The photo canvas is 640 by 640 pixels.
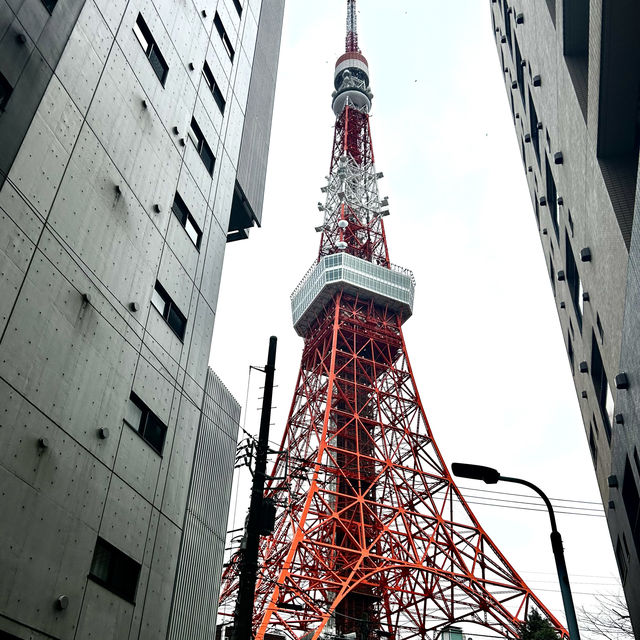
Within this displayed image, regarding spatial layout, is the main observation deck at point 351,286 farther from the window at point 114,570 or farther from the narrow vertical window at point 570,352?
the window at point 114,570

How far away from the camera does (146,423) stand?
13.9m

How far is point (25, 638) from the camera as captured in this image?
9344 mm

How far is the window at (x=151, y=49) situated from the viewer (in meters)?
16.3

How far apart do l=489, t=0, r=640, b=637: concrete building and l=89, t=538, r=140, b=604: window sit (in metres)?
9.68

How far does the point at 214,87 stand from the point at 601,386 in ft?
47.0

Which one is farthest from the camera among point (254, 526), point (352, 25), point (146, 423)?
point (352, 25)

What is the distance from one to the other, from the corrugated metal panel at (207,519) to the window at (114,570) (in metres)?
1.69

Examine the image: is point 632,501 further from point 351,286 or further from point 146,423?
point 351,286

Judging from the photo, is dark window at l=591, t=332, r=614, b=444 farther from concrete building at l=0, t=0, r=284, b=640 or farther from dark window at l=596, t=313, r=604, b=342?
concrete building at l=0, t=0, r=284, b=640

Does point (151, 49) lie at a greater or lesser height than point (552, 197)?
greater

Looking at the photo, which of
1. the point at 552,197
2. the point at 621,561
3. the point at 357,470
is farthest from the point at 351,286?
the point at 621,561

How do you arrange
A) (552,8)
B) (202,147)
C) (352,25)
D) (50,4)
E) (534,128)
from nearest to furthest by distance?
1. (50,4)
2. (552,8)
3. (202,147)
4. (534,128)
5. (352,25)

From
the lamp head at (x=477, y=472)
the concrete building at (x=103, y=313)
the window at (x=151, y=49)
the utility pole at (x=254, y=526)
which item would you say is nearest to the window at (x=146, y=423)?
the concrete building at (x=103, y=313)

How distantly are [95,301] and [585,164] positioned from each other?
10.2m
